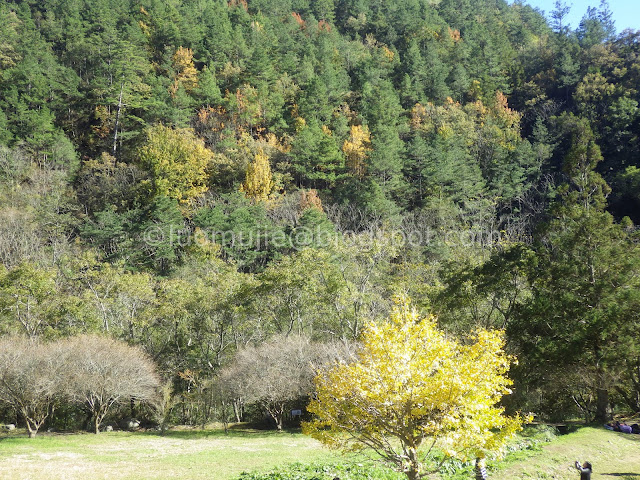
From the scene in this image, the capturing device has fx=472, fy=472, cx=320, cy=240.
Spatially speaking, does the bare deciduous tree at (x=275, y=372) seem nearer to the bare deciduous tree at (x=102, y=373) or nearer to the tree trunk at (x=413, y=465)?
the bare deciduous tree at (x=102, y=373)

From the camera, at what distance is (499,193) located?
46.4 meters

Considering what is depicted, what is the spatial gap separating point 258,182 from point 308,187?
6160 mm

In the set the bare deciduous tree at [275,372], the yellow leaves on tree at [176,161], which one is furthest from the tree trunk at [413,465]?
the yellow leaves on tree at [176,161]

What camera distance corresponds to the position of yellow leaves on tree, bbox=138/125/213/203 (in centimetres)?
4166

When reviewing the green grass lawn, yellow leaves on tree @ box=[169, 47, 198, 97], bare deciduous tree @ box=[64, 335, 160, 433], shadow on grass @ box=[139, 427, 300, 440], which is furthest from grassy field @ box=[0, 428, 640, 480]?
yellow leaves on tree @ box=[169, 47, 198, 97]

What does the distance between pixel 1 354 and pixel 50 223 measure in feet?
63.2

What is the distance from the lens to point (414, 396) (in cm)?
736

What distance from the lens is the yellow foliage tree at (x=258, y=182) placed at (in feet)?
142

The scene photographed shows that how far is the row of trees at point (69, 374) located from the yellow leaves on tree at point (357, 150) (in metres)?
30.5

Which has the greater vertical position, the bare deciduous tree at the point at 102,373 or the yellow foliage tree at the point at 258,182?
the yellow foliage tree at the point at 258,182

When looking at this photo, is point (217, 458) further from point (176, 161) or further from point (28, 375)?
point (176, 161)

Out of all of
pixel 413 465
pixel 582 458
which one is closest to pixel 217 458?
pixel 413 465

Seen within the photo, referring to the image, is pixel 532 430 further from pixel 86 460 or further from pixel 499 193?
pixel 499 193

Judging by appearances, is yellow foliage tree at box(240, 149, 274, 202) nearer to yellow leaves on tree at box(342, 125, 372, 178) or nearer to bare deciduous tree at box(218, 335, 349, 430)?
yellow leaves on tree at box(342, 125, 372, 178)
